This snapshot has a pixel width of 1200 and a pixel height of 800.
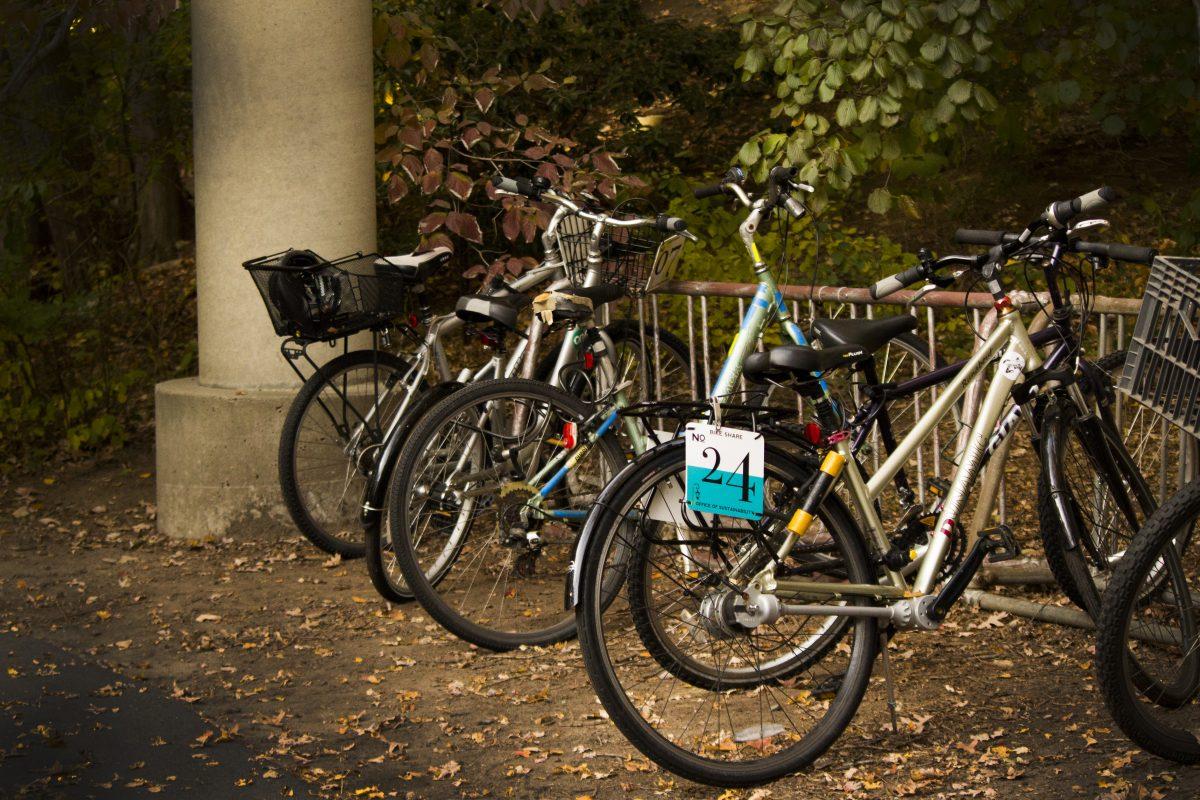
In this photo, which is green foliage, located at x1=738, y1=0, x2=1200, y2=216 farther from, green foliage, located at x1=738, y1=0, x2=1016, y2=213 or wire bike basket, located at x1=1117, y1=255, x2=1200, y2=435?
wire bike basket, located at x1=1117, y1=255, x2=1200, y2=435

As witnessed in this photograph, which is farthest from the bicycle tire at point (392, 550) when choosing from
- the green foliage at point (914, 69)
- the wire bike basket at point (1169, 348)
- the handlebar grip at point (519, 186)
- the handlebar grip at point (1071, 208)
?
the wire bike basket at point (1169, 348)

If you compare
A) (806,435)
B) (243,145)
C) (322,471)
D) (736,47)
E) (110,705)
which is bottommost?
(110,705)

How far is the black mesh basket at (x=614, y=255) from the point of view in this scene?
5543 millimetres

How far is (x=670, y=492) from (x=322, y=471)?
9.23 feet

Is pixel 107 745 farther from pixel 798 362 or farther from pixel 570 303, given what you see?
pixel 798 362

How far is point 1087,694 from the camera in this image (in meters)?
4.50

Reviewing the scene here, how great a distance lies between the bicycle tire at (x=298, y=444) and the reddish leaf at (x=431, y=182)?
82 cm

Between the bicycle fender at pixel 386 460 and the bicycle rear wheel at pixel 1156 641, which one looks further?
the bicycle fender at pixel 386 460

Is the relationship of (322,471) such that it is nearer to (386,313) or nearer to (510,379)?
(386,313)

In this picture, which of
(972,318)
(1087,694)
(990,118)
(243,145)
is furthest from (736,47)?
(1087,694)

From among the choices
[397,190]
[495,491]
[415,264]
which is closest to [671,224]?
[495,491]

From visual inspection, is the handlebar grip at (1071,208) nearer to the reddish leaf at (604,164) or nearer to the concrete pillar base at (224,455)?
the reddish leaf at (604,164)

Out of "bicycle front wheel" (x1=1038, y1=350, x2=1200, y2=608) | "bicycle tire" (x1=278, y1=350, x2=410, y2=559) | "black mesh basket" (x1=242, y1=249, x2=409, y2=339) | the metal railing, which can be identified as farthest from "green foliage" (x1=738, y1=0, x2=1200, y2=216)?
"bicycle tire" (x1=278, y1=350, x2=410, y2=559)

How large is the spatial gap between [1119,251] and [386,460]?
8.61 feet
